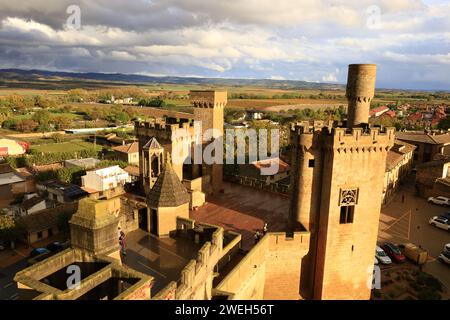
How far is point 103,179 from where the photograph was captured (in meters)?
56.6

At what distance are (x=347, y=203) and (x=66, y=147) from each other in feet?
317

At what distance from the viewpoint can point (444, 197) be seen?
2231 inches

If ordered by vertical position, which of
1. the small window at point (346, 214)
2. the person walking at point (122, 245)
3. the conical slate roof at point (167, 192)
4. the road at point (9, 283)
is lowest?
the road at point (9, 283)

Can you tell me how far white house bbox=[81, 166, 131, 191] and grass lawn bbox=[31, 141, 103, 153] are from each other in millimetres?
43777

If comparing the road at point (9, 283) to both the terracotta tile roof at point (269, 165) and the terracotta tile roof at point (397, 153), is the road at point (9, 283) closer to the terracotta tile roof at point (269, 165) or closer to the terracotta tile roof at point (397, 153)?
the terracotta tile roof at point (269, 165)

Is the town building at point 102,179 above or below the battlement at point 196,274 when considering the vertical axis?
below

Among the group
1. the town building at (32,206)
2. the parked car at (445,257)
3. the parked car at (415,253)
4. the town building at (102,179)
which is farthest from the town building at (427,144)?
the town building at (32,206)

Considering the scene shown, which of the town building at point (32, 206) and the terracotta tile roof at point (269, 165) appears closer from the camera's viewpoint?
the town building at point (32, 206)

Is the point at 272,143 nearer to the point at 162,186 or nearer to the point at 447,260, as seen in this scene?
the point at 447,260

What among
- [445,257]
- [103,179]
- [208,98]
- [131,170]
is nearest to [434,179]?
[445,257]

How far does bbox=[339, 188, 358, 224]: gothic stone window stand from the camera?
22469 mm

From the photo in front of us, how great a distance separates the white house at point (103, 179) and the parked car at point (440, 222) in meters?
44.9

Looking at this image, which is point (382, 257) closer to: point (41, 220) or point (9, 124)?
point (41, 220)

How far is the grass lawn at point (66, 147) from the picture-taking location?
325ft
